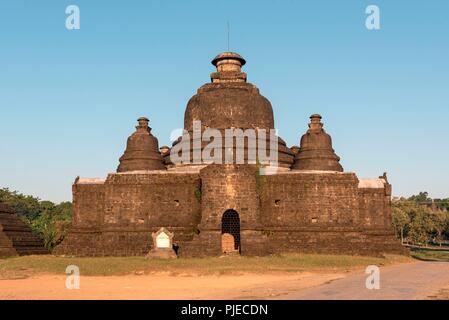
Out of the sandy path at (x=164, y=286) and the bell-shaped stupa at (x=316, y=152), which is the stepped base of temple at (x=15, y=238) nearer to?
the sandy path at (x=164, y=286)

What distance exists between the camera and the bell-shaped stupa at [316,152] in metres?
33.5

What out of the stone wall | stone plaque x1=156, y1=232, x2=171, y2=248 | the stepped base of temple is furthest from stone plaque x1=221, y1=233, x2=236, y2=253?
the stepped base of temple

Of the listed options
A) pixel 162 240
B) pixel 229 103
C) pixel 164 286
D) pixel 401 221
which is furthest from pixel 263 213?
pixel 401 221

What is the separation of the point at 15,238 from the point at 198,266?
539 inches

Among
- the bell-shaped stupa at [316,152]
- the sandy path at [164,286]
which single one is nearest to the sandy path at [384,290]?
the sandy path at [164,286]

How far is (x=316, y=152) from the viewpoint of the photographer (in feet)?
111

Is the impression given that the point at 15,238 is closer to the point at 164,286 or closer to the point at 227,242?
the point at 227,242

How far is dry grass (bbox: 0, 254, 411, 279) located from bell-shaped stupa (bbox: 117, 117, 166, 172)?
1114 cm

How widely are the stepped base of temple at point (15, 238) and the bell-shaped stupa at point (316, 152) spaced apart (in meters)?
16.7

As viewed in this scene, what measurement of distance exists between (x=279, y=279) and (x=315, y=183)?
12.1m

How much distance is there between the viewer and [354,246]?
26.9m

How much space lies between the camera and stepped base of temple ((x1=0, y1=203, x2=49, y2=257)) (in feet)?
92.7

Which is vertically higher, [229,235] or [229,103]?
[229,103]

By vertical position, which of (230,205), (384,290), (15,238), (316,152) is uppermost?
(316,152)
